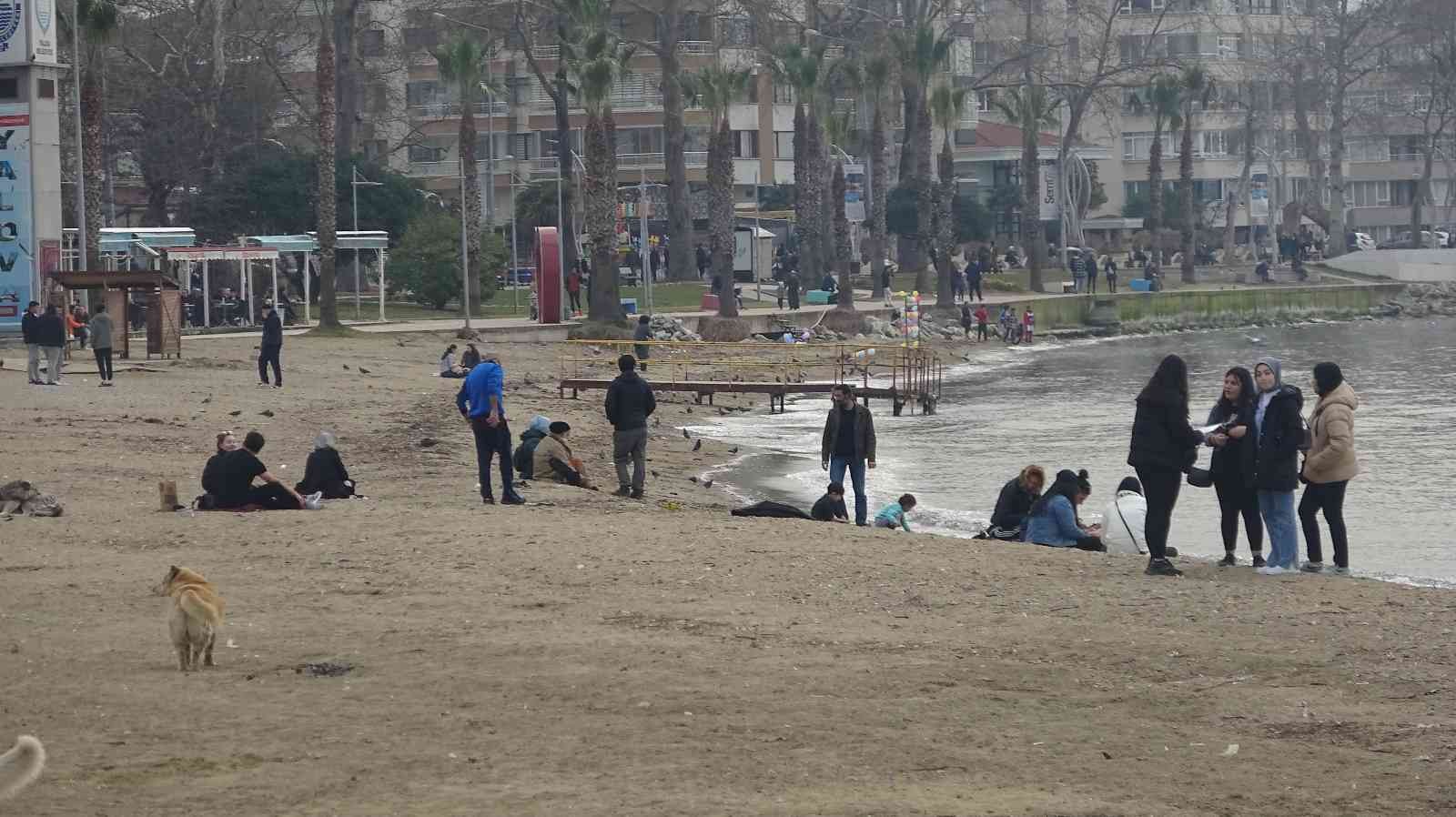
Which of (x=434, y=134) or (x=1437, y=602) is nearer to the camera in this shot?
(x=1437, y=602)

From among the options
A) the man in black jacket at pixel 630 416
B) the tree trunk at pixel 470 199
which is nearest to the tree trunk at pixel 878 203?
the tree trunk at pixel 470 199

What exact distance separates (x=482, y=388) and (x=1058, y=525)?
15.8 ft

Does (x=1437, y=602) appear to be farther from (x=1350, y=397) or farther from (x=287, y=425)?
(x=287, y=425)

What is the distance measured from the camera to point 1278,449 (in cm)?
1304

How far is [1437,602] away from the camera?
12.5m

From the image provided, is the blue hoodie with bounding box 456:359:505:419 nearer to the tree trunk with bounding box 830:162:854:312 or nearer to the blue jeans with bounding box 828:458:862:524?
the blue jeans with bounding box 828:458:862:524

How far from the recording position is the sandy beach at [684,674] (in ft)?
25.7

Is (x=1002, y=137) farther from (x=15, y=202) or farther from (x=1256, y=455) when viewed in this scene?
(x=1256, y=455)

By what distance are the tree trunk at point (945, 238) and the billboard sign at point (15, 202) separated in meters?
33.4

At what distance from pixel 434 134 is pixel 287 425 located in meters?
63.6

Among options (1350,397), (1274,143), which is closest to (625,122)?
(1274,143)

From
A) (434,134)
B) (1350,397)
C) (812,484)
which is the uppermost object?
(434,134)

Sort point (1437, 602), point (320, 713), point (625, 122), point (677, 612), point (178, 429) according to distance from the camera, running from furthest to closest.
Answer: point (625, 122) < point (178, 429) < point (1437, 602) < point (677, 612) < point (320, 713)

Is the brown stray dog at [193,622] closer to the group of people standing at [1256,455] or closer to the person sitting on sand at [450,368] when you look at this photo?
the group of people standing at [1256,455]
